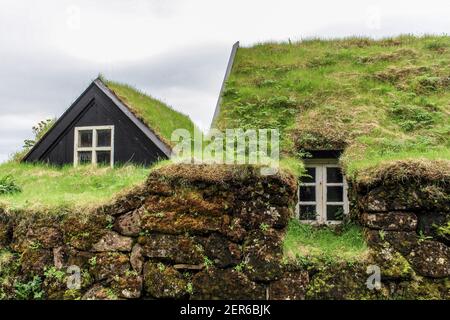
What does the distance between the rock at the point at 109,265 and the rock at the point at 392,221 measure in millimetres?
3812

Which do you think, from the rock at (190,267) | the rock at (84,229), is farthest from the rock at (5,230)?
the rock at (190,267)

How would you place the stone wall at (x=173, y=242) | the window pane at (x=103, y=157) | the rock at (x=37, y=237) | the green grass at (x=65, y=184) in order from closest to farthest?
the stone wall at (x=173, y=242), the rock at (x=37, y=237), the green grass at (x=65, y=184), the window pane at (x=103, y=157)

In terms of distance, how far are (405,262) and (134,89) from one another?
Result: 959cm

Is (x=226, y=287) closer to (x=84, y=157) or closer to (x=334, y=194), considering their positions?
(x=334, y=194)

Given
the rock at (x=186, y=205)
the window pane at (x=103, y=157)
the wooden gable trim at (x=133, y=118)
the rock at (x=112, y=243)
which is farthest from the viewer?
the window pane at (x=103, y=157)

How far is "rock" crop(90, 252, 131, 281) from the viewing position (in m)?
7.16

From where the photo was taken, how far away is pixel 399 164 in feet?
23.2

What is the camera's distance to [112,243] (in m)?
7.30

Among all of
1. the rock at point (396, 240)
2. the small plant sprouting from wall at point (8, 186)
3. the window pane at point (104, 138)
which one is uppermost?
the window pane at point (104, 138)

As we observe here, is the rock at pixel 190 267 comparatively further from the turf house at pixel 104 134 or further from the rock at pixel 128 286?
the turf house at pixel 104 134

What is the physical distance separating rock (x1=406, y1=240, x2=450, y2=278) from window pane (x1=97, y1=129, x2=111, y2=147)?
739 centimetres

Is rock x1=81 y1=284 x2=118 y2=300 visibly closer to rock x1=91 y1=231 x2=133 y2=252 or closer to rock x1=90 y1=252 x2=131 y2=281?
rock x1=90 y1=252 x2=131 y2=281

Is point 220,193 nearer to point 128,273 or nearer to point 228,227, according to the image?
point 228,227

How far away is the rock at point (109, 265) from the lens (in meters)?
7.16
